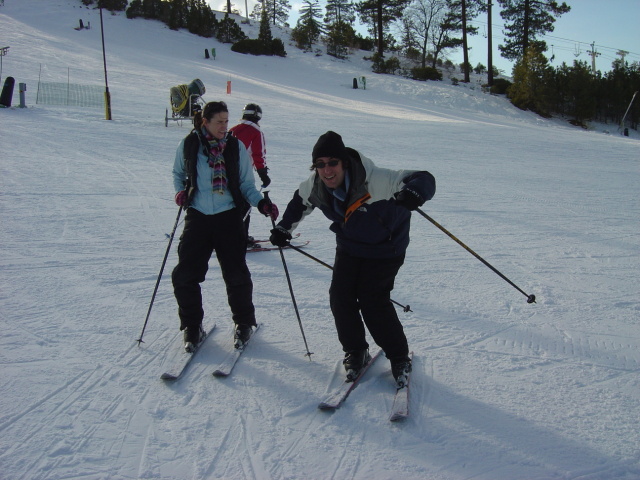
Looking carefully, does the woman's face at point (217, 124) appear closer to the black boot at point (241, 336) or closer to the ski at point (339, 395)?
the black boot at point (241, 336)

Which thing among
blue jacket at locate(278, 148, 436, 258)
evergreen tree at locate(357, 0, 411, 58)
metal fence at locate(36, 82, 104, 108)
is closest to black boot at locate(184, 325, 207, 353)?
blue jacket at locate(278, 148, 436, 258)

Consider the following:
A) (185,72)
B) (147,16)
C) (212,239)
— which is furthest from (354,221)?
(147,16)

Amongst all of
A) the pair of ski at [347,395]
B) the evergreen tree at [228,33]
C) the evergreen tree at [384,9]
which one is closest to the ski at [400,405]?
the pair of ski at [347,395]

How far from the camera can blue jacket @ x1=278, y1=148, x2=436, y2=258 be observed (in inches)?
115

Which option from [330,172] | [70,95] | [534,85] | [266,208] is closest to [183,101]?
[70,95]

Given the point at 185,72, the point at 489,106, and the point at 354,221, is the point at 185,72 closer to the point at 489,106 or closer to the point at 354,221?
the point at 489,106

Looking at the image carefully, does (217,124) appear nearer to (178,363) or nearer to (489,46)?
(178,363)

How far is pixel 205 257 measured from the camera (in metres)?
3.59

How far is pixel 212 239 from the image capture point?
3.59m

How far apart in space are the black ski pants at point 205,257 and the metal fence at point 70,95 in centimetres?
1507

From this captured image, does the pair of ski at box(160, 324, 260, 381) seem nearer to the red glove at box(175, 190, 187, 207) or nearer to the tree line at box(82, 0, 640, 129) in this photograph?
the red glove at box(175, 190, 187, 207)

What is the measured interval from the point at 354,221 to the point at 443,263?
2.90 m

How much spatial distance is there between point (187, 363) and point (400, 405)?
1.41 metres

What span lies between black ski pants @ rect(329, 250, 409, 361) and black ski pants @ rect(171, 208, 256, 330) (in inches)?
31.0
